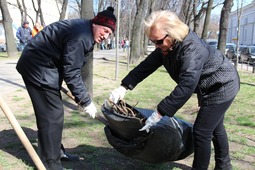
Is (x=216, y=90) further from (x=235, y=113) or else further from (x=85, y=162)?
(x=235, y=113)

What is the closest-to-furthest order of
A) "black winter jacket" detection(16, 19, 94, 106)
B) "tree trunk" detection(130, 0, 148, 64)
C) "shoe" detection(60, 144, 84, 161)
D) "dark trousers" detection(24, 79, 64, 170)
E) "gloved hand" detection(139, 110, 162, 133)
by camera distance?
"gloved hand" detection(139, 110, 162, 133) → "black winter jacket" detection(16, 19, 94, 106) → "dark trousers" detection(24, 79, 64, 170) → "shoe" detection(60, 144, 84, 161) → "tree trunk" detection(130, 0, 148, 64)

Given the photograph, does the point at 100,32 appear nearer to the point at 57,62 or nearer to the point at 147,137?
the point at 57,62

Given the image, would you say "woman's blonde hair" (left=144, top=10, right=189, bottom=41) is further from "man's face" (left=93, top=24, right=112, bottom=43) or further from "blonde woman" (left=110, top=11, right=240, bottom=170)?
"man's face" (left=93, top=24, right=112, bottom=43)

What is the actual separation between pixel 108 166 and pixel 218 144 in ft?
3.97

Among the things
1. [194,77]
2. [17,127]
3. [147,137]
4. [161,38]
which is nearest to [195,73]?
[194,77]

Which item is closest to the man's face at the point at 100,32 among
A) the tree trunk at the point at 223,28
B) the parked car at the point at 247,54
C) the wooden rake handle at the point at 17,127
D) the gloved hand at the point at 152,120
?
the gloved hand at the point at 152,120

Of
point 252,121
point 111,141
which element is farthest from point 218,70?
point 252,121

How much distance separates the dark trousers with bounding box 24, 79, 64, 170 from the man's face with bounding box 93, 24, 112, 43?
666 mm

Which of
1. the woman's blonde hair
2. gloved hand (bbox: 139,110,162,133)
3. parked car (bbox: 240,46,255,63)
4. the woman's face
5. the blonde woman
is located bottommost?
parked car (bbox: 240,46,255,63)

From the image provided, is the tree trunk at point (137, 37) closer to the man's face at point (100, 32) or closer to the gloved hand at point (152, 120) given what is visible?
the man's face at point (100, 32)

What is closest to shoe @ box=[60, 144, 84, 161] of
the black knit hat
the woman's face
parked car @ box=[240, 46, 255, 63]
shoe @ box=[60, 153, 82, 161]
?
shoe @ box=[60, 153, 82, 161]

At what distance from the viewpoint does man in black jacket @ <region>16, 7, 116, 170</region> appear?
9.98 ft

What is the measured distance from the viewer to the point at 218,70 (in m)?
3.03

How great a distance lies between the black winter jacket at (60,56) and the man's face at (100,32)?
55 mm
